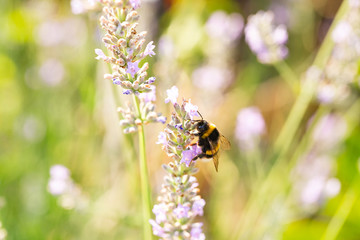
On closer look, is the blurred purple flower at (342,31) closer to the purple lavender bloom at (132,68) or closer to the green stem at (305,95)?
the green stem at (305,95)

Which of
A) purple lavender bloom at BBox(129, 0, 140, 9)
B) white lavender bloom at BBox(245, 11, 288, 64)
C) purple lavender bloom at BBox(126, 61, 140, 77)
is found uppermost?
white lavender bloom at BBox(245, 11, 288, 64)

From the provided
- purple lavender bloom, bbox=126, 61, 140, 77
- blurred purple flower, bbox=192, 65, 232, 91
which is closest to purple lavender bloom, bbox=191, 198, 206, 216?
purple lavender bloom, bbox=126, 61, 140, 77

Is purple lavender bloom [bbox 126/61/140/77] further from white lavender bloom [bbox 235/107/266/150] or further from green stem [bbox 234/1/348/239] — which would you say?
white lavender bloom [bbox 235/107/266/150]

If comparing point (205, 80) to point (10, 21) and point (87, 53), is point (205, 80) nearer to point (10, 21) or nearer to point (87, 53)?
point (87, 53)

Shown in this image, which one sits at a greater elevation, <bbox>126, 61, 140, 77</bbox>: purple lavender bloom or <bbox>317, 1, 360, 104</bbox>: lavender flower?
<bbox>317, 1, 360, 104</bbox>: lavender flower

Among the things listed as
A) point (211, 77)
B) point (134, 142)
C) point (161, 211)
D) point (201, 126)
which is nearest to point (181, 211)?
point (161, 211)

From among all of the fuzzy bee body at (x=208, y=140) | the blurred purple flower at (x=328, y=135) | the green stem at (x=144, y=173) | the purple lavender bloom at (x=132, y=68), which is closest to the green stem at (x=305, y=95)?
the blurred purple flower at (x=328, y=135)

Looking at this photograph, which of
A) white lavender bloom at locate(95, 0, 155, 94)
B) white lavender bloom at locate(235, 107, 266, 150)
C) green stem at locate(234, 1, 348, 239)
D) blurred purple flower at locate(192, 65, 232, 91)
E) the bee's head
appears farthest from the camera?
blurred purple flower at locate(192, 65, 232, 91)
